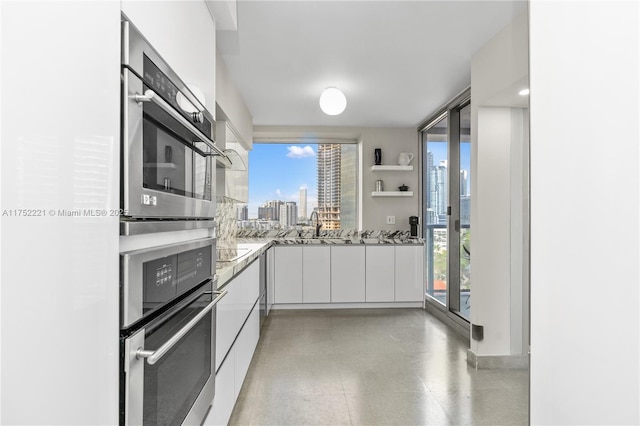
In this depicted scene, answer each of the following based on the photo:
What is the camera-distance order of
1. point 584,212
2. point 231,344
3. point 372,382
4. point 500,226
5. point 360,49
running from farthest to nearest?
1. point 500,226
2. point 360,49
3. point 372,382
4. point 231,344
5. point 584,212

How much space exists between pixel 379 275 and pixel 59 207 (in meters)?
4.46

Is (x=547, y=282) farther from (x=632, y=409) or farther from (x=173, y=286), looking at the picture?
(x=173, y=286)

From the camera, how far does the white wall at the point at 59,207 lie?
47 centimetres

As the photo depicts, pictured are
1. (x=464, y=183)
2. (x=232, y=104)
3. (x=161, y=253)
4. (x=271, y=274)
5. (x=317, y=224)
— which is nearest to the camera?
(x=161, y=253)

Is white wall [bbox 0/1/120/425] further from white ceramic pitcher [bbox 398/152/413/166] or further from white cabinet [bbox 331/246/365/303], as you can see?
white ceramic pitcher [bbox 398/152/413/166]

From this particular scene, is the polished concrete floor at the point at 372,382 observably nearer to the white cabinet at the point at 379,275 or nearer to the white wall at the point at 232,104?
the white cabinet at the point at 379,275

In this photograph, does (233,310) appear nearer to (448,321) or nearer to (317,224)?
(448,321)

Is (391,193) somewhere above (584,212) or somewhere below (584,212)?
above

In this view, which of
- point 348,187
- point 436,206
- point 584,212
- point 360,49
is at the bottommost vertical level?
point 584,212

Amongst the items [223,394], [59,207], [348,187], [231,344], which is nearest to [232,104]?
[231,344]

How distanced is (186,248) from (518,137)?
2729 millimetres

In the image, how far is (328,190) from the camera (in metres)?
5.47

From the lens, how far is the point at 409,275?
4.81 metres

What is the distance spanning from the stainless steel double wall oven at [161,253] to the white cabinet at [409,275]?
12.0 ft
